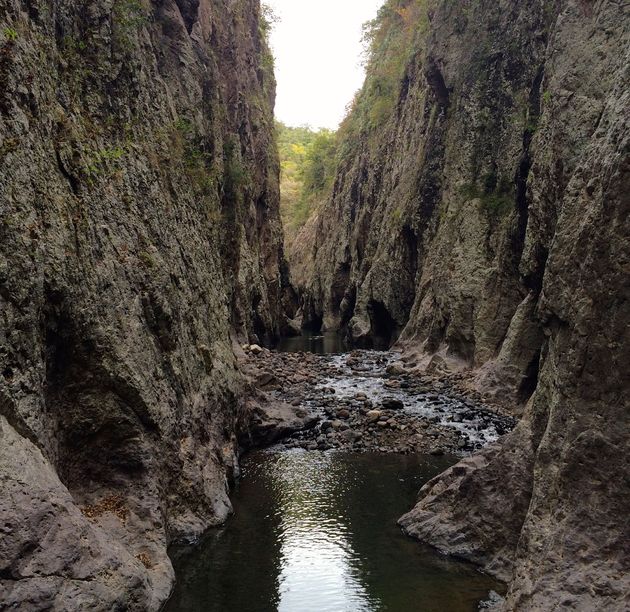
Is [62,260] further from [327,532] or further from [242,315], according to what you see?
[242,315]

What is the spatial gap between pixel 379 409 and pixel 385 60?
40.0 meters

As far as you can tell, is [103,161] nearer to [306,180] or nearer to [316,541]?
[316,541]

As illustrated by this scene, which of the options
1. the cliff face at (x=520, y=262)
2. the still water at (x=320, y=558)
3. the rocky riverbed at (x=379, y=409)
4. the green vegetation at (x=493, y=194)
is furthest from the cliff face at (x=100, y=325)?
the green vegetation at (x=493, y=194)

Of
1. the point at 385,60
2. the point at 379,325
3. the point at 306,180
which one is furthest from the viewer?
Answer: the point at 306,180

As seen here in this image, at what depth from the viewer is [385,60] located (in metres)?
50.6

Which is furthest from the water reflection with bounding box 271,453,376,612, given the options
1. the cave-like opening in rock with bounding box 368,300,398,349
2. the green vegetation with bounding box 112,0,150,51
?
the cave-like opening in rock with bounding box 368,300,398,349

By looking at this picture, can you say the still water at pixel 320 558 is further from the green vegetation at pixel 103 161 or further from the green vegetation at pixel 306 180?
the green vegetation at pixel 306 180

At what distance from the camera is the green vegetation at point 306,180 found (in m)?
68.4

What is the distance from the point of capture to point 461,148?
29.3m

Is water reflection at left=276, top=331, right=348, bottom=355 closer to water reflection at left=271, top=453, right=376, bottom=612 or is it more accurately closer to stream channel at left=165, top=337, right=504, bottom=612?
water reflection at left=271, top=453, right=376, bottom=612

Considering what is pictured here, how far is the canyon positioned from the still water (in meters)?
0.50

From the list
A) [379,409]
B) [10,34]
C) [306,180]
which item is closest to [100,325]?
[10,34]

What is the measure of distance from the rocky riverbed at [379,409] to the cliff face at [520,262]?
185 centimetres

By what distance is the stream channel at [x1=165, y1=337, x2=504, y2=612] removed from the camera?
819 centimetres
